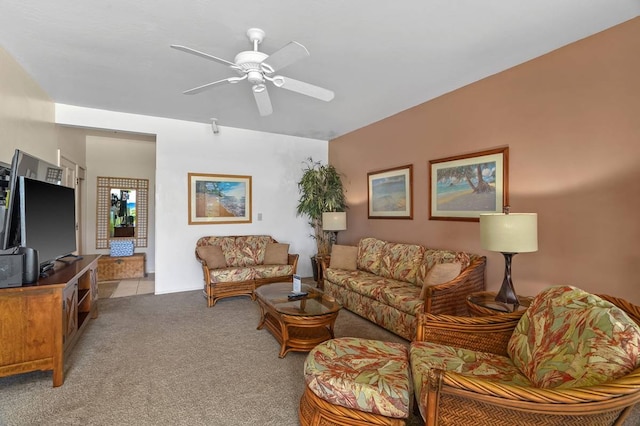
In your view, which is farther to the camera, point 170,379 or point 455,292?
point 455,292

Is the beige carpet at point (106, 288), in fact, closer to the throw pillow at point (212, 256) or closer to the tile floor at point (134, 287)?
the tile floor at point (134, 287)

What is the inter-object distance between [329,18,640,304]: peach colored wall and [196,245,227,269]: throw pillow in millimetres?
3234

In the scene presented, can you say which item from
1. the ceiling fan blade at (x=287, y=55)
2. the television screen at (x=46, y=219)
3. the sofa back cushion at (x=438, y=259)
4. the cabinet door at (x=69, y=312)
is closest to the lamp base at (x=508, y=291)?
the sofa back cushion at (x=438, y=259)

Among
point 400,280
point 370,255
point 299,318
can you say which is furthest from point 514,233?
point 370,255

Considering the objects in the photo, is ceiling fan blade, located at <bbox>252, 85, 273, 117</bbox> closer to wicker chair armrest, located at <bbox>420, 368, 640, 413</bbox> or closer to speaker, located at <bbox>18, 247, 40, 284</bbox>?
speaker, located at <bbox>18, 247, 40, 284</bbox>

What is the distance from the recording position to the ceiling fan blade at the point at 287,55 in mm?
2064

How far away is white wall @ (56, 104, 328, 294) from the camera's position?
4902mm

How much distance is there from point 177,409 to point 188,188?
12.4ft

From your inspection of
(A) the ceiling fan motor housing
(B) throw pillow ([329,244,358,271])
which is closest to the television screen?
(A) the ceiling fan motor housing

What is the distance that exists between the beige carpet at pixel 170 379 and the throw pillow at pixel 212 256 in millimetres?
1052

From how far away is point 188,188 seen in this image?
519cm

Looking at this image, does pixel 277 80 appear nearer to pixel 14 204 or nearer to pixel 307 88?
pixel 307 88

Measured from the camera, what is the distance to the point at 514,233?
234cm

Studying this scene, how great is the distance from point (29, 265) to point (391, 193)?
13.5 feet
